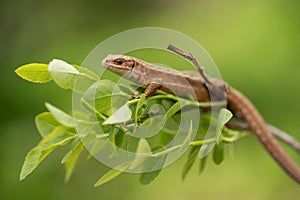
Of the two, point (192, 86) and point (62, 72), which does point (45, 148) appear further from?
point (192, 86)

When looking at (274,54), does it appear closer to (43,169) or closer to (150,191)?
(150,191)

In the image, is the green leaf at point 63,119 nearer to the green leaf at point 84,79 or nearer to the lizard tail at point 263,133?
the green leaf at point 84,79

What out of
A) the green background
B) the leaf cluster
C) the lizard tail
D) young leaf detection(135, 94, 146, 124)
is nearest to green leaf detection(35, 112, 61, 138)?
the leaf cluster

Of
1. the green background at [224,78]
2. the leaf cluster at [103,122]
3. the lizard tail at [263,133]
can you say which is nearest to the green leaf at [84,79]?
the leaf cluster at [103,122]

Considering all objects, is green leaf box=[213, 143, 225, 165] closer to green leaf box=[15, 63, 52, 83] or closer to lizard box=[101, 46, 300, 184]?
lizard box=[101, 46, 300, 184]

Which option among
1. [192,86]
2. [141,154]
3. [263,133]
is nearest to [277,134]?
[263,133]

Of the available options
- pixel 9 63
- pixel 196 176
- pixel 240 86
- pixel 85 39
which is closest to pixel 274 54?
pixel 240 86
